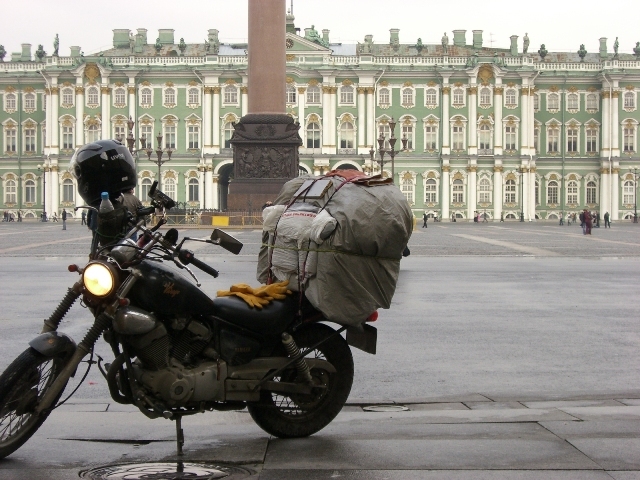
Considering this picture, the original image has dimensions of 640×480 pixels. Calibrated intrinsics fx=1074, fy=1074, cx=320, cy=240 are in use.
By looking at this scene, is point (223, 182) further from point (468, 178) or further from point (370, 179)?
point (370, 179)

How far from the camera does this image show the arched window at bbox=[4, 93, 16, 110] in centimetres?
8858

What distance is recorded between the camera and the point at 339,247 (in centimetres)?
618

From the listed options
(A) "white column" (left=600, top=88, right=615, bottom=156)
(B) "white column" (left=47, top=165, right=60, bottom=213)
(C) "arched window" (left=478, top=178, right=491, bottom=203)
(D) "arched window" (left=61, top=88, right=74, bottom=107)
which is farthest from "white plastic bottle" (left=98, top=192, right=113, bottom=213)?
(A) "white column" (left=600, top=88, right=615, bottom=156)

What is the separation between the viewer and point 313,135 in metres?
85.8

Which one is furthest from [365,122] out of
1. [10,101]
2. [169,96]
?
[10,101]

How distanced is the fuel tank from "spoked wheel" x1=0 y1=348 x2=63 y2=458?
Result: 58cm

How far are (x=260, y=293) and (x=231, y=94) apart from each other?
80.9 meters

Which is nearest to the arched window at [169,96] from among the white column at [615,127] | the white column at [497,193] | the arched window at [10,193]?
the arched window at [10,193]

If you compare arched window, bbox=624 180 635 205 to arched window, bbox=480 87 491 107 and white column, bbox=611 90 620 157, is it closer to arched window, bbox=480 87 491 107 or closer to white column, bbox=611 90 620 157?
white column, bbox=611 90 620 157

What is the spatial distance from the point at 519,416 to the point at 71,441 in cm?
282

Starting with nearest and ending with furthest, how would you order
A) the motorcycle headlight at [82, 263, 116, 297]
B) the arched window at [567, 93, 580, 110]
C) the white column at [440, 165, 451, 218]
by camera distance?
1. the motorcycle headlight at [82, 263, 116, 297]
2. the white column at [440, 165, 451, 218]
3. the arched window at [567, 93, 580, 110]

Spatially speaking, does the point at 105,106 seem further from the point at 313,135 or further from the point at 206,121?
the point at 313,135

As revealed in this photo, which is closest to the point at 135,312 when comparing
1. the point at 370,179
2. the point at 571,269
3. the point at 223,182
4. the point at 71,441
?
the point at 71,441

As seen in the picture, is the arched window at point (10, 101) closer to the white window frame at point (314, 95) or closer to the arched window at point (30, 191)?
the arched window at point (30, 191)
